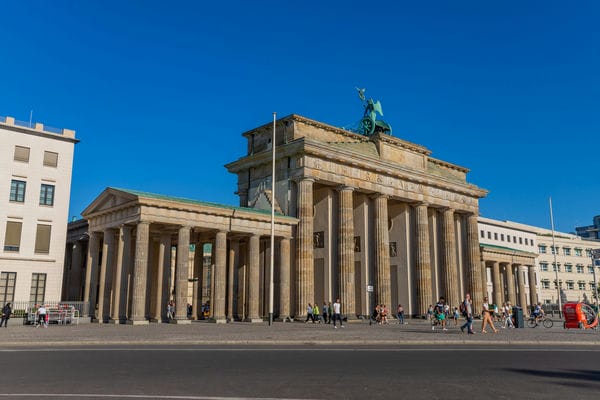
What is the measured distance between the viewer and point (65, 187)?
4622 cm

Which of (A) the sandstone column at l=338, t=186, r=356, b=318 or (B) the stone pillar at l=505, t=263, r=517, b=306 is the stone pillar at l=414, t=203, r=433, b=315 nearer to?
(A) the sandstone column at l=338, t=186, r=356, b=318

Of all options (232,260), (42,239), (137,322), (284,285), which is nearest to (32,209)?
(42,239)

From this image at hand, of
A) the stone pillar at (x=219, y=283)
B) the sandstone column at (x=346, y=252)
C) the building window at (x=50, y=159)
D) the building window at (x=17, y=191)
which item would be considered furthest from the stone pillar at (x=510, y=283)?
the building window at (x=17, y=191)

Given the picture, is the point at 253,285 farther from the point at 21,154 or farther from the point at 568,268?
the point at 568,268

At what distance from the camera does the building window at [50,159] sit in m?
45.6

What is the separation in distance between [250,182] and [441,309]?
906 inches

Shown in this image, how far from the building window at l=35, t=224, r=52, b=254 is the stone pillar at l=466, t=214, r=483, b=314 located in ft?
145

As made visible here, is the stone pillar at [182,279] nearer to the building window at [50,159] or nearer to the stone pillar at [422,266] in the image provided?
the building window at [50,159]

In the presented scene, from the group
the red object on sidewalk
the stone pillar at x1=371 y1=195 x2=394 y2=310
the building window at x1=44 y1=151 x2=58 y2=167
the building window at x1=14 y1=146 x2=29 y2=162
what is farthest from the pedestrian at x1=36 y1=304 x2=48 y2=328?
the red object on sidewalk

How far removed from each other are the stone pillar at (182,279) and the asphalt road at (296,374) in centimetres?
1913

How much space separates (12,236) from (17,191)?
3.80m

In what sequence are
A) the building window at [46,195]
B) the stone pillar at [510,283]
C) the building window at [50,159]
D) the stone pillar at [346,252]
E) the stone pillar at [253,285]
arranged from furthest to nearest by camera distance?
the stone pillar at [510,283], the building window at [50,159], the stone pillar at [346,252], the building window at [46,195], the stone pillar at [253,285]

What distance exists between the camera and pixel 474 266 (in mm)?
60250

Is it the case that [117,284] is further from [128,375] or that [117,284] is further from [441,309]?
[128,375]
